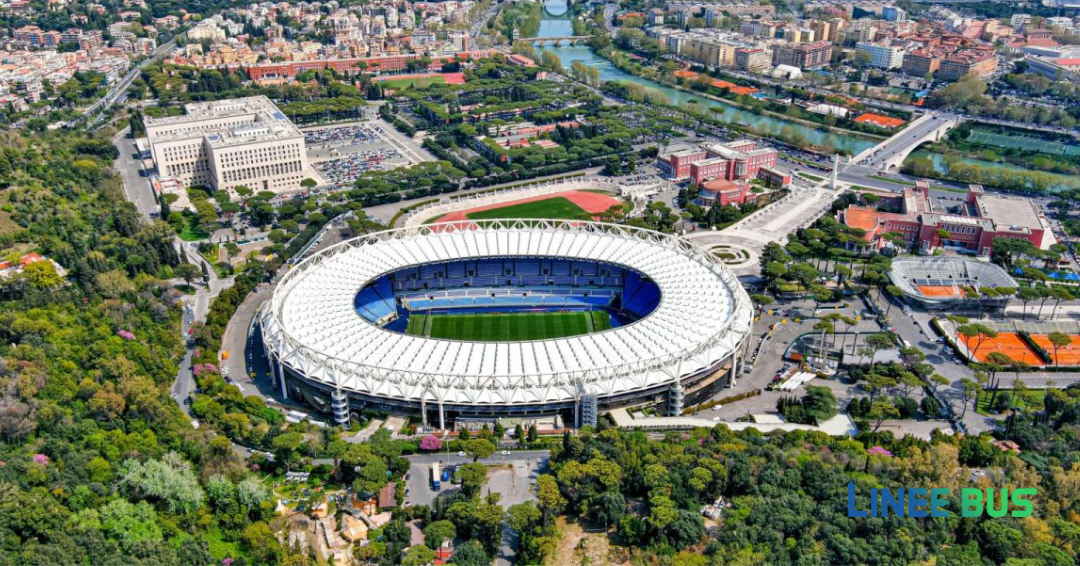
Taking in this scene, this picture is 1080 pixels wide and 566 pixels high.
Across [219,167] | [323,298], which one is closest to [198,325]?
[323,298]

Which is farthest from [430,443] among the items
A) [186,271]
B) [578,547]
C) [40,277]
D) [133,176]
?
[133,176]

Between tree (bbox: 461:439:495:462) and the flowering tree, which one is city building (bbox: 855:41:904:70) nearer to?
tree (bbox: 461:439:495:462)

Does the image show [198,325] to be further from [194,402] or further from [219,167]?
[219,167]

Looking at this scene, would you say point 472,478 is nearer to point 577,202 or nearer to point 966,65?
point 577,202

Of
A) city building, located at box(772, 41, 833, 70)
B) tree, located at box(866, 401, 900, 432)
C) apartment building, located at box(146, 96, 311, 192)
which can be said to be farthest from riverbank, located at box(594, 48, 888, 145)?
tree, located at box(866, 401, 900, 432)

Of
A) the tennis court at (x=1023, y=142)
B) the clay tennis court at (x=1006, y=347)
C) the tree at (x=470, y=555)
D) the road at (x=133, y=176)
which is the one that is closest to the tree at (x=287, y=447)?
the tree at (x=470, y=555)
